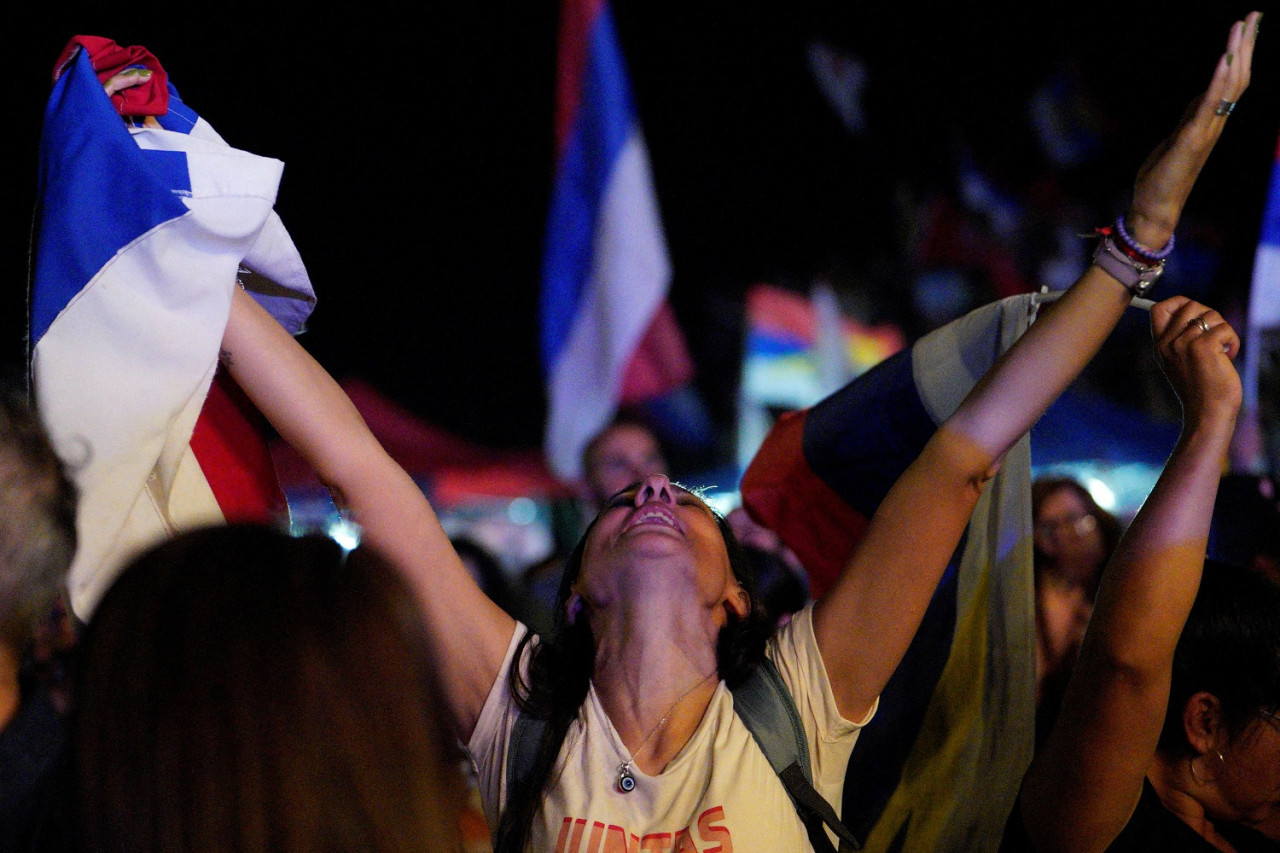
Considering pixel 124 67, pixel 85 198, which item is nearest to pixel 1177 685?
pixel 85 198

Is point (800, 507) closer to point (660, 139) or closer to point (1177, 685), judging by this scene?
point (1177, 685)

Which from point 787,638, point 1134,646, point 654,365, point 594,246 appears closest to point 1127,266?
point 1134,646

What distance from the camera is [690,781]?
161 centimetres

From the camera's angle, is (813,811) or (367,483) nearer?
(813,811)

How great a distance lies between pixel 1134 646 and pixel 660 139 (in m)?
7.06

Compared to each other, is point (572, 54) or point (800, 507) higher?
point (572, 54)

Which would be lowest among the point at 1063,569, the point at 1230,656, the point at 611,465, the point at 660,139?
the point at 660,139

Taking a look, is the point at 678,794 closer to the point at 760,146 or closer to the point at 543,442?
the point at 543,442

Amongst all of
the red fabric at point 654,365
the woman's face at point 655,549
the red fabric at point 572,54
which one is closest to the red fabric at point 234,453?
the woman's face at point 655,549

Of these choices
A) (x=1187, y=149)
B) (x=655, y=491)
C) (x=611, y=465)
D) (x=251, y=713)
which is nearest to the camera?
(x=251, y=713)

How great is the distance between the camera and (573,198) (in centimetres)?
511

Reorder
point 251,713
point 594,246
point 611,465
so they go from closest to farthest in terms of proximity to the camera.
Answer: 1. point 251,713
2. point 611,465
3. point 594,246

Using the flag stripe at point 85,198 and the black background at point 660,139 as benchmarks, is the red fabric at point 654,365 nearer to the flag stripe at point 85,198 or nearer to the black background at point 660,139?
the black background at point 660,139

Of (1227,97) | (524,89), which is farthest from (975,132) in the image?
(1227,97)
